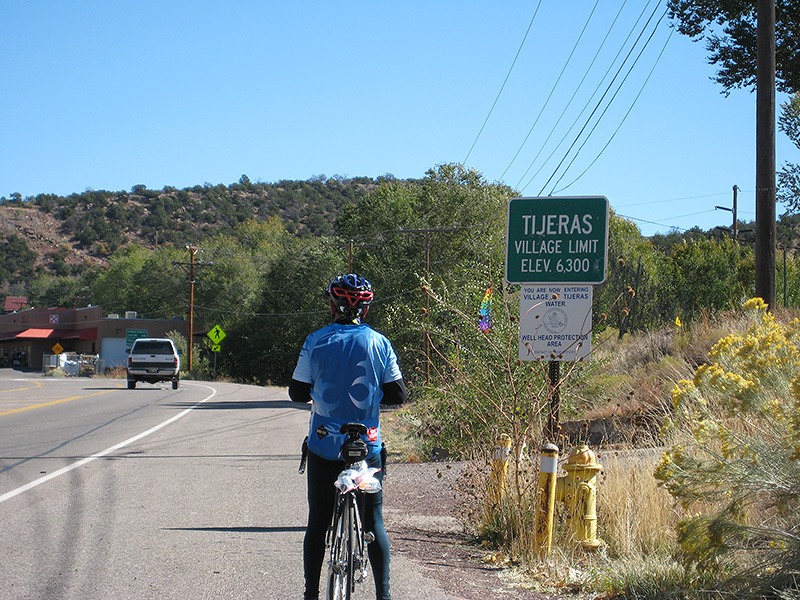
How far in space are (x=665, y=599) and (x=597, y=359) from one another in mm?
6837

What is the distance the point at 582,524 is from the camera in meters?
6.36

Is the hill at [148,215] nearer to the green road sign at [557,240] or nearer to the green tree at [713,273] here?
the green tree at [713,273]

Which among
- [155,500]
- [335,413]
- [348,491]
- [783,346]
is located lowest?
[155,500]

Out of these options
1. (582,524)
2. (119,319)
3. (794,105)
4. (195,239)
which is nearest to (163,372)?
(794,105)

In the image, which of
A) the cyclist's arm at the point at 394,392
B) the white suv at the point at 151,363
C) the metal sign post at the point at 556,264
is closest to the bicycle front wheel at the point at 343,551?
the cyclist's arm at the point at 394,392

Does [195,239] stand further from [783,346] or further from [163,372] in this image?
[783,346]

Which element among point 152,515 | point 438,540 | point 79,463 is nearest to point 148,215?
point 79,463

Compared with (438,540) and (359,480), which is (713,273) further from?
(359,480)

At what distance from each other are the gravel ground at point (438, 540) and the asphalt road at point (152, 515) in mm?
212

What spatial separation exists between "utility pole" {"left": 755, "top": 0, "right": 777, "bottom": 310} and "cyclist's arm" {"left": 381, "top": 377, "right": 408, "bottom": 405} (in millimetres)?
9897

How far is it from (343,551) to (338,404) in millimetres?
748

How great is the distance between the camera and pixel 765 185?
1306 cm

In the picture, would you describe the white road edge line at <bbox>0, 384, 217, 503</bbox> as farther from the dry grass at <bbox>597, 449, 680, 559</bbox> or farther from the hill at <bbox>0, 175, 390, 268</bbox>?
the hill at <bbox>0, 175, 390, 268</bbox>

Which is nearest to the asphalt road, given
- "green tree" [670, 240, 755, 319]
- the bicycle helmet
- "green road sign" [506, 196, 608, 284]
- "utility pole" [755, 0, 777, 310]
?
the bicycle helmet
